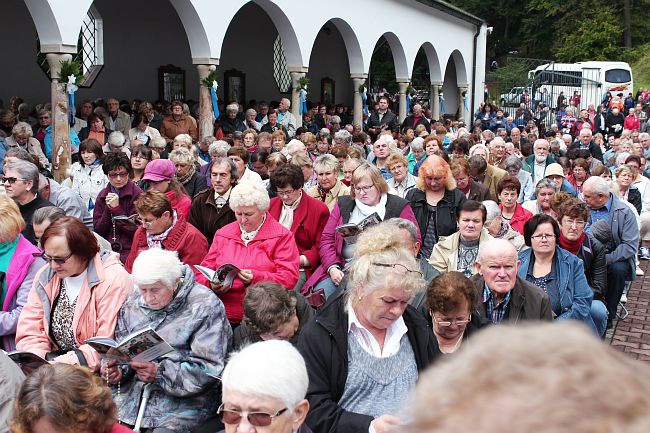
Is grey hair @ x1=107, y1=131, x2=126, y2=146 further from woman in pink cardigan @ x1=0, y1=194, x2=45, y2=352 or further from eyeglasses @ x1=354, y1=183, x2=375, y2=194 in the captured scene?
woman in pink cardigan @ x1=0, y1=194, x2=45, y2=352

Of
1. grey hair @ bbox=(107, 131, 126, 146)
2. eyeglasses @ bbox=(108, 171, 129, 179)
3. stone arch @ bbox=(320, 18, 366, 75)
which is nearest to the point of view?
eyeglasses @ bbox=(108, 171, 129, 179)

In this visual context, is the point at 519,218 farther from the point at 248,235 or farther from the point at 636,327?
the point at 248,235

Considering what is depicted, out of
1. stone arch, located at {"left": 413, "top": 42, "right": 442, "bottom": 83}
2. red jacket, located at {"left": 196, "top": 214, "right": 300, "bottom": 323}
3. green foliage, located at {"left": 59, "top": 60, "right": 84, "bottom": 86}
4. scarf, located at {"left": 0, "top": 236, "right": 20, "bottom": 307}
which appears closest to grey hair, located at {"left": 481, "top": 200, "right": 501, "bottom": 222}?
red jacket, located at {"left": 196, "top": 214, "right": 300, "bottom": 323}

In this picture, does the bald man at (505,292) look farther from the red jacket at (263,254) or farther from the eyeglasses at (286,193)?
the eyeglasses at (286,193)

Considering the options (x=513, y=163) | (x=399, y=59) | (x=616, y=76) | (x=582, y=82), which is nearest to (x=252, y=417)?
(x=513, y=163)

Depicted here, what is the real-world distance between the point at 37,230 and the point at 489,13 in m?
53.2

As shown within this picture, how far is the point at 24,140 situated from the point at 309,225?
629cm

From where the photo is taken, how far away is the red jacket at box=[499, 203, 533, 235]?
7441mm

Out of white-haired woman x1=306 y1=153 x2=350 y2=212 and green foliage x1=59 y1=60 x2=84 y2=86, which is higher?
green foliage x1=59 y1=60 x2=84 y2=86

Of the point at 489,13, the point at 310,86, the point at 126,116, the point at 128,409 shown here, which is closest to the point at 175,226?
the point at 128,409

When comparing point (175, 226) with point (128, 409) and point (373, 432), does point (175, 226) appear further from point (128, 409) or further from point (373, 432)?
point (373, 432)

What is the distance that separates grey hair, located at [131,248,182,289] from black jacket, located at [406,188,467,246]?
10.8 feet

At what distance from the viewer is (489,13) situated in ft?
180

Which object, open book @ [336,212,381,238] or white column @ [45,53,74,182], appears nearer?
open book @ [336,212,381,238]
